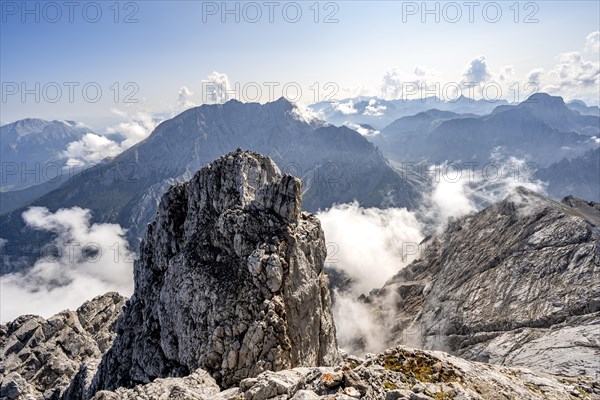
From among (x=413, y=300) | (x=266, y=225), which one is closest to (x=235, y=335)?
(x=266, y=225)

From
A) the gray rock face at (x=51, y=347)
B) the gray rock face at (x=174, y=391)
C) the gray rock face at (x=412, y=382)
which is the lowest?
the gray rock face at (x=51, y=347)

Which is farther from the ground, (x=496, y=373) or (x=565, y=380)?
(x=496, y=373)

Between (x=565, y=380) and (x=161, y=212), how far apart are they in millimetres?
56862

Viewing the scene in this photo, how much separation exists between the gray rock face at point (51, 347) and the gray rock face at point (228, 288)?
27.2 m

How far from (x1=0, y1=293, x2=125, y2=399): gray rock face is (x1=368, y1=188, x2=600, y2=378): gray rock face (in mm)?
87217

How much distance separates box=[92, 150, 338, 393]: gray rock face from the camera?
41.2 meters

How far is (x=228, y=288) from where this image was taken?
4419 cm

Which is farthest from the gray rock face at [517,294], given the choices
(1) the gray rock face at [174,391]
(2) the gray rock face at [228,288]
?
(1) the gray rock face at [174,391]

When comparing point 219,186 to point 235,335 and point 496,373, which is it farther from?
point 496,373

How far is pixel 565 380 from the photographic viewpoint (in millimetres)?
27656

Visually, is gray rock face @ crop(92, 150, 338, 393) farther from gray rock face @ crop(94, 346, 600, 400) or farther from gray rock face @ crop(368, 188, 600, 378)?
gray rock face @ crop(368, 188, 600, 378)

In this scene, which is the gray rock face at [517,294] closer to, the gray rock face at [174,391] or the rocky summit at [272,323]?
the rocky summit at [272,323]

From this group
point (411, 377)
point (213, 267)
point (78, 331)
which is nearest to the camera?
point (411, 377)

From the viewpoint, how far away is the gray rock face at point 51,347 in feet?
249
